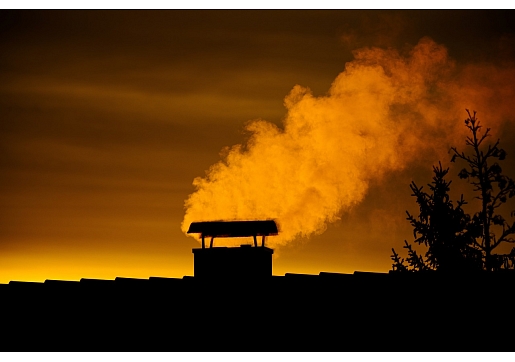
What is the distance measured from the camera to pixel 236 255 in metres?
13.0

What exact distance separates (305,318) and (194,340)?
1.57 m

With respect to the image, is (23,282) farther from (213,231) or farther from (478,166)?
(478,166)

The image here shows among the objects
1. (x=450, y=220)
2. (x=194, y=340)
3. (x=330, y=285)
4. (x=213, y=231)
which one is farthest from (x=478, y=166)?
(x=194, y=340)

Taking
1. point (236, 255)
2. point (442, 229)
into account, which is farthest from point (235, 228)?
point (442, 229)

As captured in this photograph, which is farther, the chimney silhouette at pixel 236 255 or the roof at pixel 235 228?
the roof at pixel 235 228

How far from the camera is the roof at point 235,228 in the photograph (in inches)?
517

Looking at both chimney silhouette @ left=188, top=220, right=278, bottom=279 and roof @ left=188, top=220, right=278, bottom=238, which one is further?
roof @ left=188, top=220, right=278, bottom=238

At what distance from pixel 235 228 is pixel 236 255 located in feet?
1.86

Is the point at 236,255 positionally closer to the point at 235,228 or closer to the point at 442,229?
the point at 235,228

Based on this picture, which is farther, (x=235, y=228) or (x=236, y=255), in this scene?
(x=235, y=228)

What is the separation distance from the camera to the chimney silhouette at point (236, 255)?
12.9m

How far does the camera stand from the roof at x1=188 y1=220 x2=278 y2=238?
43.1 ft

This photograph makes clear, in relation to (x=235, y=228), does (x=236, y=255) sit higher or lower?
lower

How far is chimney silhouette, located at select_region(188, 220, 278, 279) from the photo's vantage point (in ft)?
42.3
